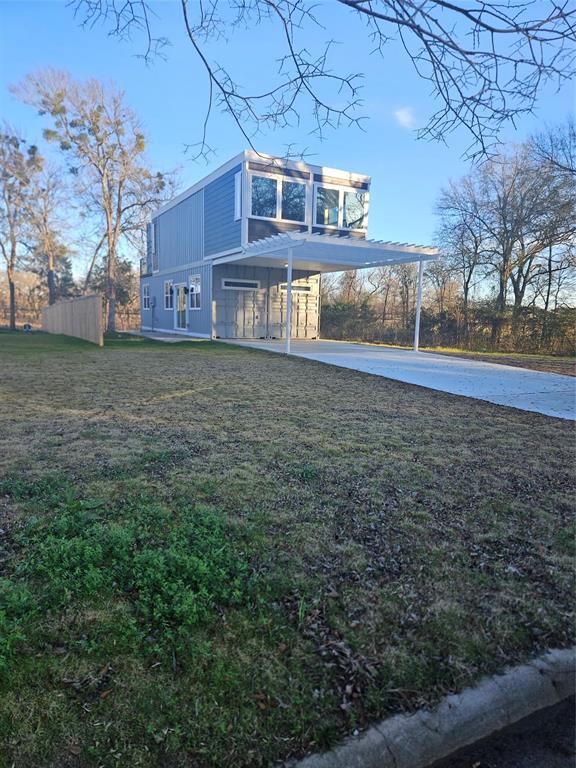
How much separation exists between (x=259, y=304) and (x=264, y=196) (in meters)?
3.74

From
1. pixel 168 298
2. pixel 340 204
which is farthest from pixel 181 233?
pixel 340 204

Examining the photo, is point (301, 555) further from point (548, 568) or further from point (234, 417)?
point (234, 417)


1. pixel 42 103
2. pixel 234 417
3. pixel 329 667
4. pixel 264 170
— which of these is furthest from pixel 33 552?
pixel 42 103

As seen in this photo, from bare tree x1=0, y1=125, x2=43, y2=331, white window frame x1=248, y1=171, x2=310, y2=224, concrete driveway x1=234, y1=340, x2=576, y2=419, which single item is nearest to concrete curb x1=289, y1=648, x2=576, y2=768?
concrete driveway x1=234, y1=340, x2=576, y2=419

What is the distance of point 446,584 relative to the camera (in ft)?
7.31

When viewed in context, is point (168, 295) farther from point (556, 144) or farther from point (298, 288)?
point (556, 144)

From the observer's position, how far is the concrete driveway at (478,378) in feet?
22.2

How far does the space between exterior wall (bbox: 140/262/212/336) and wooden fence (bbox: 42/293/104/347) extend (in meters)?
3.52

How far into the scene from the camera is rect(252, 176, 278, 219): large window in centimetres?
1461

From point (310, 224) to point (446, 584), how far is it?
14.7 meters

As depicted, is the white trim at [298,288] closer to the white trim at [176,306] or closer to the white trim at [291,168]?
the white trim at [291,168]

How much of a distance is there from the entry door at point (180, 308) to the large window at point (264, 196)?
17.5ft

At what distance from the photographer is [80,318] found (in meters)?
17.3

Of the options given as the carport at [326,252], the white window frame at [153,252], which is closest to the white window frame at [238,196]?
the carport at [326,252]
